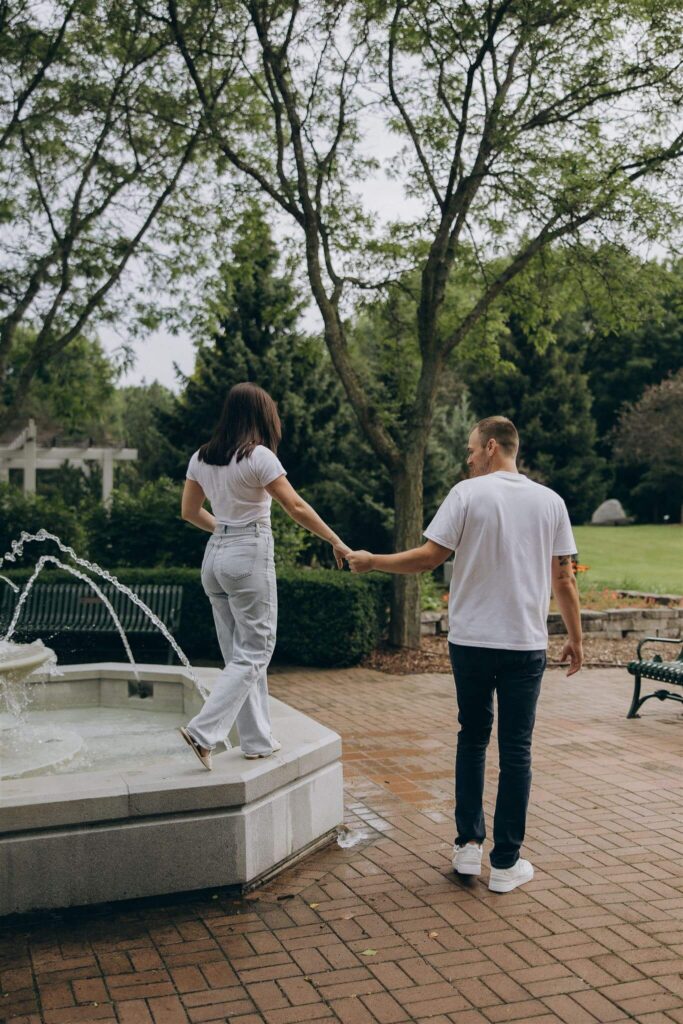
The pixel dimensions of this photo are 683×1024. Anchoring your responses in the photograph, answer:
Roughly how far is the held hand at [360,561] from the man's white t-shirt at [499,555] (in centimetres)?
45

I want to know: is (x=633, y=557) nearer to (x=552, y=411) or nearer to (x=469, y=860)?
(x=552, y=411)

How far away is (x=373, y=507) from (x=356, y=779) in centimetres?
1280

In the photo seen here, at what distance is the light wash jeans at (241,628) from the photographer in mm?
4434

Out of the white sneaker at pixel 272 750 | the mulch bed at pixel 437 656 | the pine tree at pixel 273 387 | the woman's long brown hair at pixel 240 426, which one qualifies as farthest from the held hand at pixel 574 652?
the pine tree at pixel 273 387

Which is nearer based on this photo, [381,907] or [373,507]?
[381,907]

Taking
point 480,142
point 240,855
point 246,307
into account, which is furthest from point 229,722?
point 246,307

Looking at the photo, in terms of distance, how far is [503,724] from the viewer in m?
4.23

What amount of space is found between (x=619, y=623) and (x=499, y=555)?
9.96 metres

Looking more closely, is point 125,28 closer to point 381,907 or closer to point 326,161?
point 326,161

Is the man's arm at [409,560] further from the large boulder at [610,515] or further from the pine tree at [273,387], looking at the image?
the large boulder at [610,515]

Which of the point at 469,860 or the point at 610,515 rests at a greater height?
the point at 610,515

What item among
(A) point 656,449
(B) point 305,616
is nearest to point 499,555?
(B) point 305,616

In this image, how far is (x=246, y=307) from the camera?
24.4 m

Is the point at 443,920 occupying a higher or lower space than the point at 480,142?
lower
